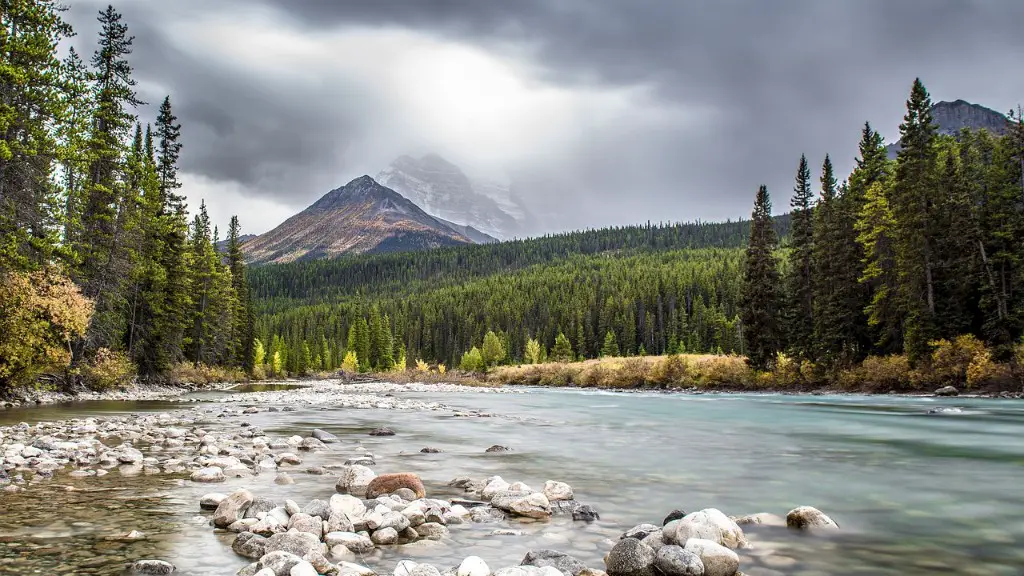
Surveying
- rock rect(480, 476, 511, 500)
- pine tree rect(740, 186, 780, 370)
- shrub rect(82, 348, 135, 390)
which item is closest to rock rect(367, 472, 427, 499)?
rock rect(480, 476, 511, 500)

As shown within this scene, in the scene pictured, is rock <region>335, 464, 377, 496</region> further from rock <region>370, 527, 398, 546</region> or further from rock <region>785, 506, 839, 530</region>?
rock <region>785, 506, 839, 530</region>

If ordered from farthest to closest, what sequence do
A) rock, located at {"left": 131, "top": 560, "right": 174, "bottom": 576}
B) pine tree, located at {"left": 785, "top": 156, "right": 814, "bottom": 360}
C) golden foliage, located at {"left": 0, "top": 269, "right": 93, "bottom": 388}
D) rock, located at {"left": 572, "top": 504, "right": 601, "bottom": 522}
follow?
pine tree, located at {"left": 785, "top": 156, "right": 814, "bottom": 360}
golden foliage, located at {"left": 0, "top": 269, "right": 93, "bottom": 388}
rock, located at {"left": 572, "top": 504, "right": 601, "bottom": 522}
rock, located at {"left": 131, "top": 560, "right": 174, "bottom": 576}

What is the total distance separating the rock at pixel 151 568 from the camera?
499 cm

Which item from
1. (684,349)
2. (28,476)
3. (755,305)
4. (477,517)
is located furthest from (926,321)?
(684,349)

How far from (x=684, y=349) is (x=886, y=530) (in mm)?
111904

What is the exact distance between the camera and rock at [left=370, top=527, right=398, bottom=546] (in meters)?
6.22

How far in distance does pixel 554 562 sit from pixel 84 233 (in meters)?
35.5

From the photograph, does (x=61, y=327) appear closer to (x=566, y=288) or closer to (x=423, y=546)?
(x=423, y=546)

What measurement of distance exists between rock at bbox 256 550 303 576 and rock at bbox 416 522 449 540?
5.96ft

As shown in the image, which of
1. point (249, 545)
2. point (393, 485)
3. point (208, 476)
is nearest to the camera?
point (249, 545)

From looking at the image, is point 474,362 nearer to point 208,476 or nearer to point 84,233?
point 84,233

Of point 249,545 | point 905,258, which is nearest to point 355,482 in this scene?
point 249,545

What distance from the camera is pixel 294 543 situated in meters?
5.50

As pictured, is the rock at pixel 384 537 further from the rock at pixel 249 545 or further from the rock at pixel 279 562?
the rock at pixel 279 562
